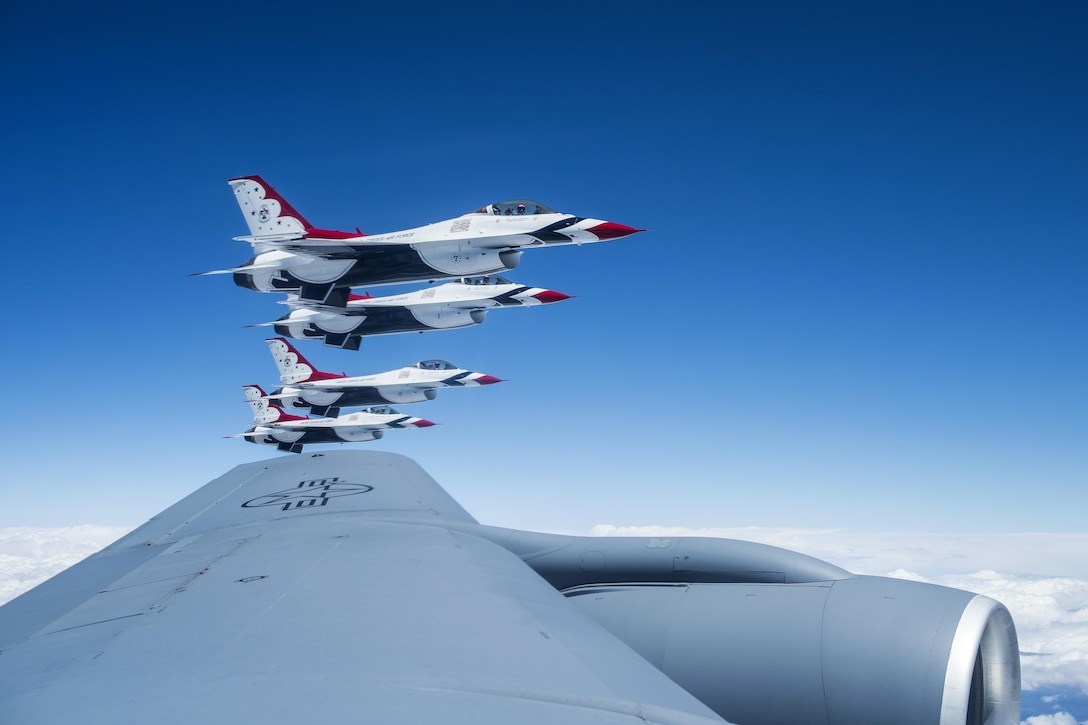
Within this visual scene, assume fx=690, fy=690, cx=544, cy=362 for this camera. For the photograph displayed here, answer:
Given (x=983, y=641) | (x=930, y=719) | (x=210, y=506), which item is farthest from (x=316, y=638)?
(x=210, y=506)

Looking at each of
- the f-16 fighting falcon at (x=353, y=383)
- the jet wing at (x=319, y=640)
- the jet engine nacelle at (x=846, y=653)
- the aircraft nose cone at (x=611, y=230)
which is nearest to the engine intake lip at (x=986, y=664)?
the jet engine nacelle at (x=846, y=653)

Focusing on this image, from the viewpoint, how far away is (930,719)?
4.03m

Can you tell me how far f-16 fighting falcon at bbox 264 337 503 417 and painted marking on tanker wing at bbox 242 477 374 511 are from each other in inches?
1079

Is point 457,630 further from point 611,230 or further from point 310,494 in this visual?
point 611,230

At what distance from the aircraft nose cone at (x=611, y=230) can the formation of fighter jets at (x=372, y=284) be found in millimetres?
30

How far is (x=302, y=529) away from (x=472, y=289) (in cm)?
2345

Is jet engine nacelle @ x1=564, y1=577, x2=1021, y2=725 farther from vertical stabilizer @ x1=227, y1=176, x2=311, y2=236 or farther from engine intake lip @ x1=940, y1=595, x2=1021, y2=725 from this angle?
vertical stabilizer @ x1=227, y1=176, x2=311, y2=236

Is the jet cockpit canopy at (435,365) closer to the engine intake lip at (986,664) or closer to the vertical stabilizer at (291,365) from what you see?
the vertical stabilizer at (291,365)

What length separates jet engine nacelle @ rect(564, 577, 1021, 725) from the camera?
162 inches

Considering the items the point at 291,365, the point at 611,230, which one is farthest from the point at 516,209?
the point at 291,365

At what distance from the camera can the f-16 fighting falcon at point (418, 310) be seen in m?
28.1

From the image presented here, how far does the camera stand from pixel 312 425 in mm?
41000

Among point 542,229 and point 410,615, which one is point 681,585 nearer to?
point 410,615

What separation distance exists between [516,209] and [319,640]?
19653 millimetres
